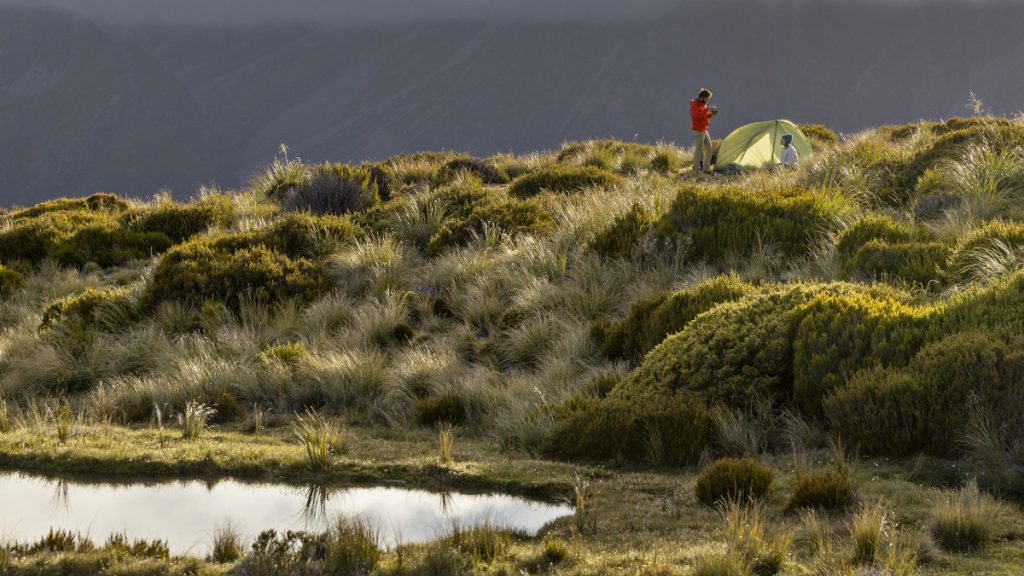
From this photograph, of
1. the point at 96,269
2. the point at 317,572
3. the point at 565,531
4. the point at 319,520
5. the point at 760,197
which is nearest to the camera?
the point at 317,572

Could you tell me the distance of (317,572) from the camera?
506 centimetres

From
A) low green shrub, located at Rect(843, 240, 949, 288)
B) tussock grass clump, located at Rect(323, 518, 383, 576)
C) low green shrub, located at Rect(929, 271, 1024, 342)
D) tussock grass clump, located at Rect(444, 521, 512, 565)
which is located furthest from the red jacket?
tussock grass clump, located at Rect(323, 518, 383, 576)

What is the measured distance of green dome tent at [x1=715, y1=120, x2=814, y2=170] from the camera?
20969mm

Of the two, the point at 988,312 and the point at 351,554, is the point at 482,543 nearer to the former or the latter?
the point at 351,554

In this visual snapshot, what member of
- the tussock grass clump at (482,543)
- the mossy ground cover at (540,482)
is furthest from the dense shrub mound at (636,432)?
the tussock grass clump at (482,543)

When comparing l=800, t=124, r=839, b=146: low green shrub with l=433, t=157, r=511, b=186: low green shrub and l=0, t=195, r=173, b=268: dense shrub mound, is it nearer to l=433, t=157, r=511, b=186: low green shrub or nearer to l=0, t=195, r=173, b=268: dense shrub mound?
l=433, t=157, r=511, b=186: low green shrub

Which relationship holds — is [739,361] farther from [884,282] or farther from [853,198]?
[853,198]

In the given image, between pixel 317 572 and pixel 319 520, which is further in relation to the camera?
pixel 319 520

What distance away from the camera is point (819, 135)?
2453 cm

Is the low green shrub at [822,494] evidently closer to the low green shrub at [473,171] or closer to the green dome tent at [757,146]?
the green dome tent at [757,146]

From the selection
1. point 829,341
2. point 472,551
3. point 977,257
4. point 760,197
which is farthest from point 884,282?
point 472,551

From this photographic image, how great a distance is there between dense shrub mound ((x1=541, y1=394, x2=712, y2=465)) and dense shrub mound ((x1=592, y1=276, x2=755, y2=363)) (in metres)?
1.68

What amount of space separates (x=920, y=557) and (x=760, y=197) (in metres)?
8.59

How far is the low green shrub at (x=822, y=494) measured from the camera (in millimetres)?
5945
